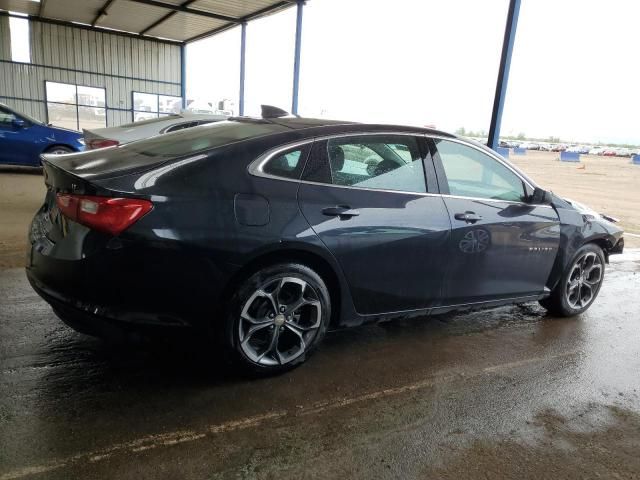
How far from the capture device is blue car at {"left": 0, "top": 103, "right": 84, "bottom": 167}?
10.3m

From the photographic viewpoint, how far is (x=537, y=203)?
3.79 metres

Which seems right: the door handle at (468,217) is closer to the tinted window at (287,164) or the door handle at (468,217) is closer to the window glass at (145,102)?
the tinted window at (287,164)

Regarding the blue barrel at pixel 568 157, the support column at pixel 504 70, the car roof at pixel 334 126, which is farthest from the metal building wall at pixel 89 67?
the blue barrel at pixel 568 157

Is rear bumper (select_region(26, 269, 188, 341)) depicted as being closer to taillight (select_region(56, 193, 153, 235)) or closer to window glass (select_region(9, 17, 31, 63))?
taillight (select_region(56, 193, 153, 235))

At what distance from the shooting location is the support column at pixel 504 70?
288 inches

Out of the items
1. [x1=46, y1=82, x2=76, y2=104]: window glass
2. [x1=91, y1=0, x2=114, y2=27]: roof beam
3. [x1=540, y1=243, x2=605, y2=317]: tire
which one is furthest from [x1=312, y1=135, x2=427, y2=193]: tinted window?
[x1=46, y1=82, x2=76, y2=104]: window glass

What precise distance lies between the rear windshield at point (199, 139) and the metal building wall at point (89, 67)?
21386 millimetres

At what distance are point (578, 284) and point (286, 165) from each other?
2.99 meters

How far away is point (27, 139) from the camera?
415 inches

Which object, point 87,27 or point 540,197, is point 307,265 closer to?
point 540,197

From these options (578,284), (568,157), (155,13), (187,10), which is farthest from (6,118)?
(568,157)

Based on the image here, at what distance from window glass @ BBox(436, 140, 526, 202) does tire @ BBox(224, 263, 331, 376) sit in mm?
1247

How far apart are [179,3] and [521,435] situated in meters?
16.1

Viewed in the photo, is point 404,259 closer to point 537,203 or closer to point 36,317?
point 537,203
